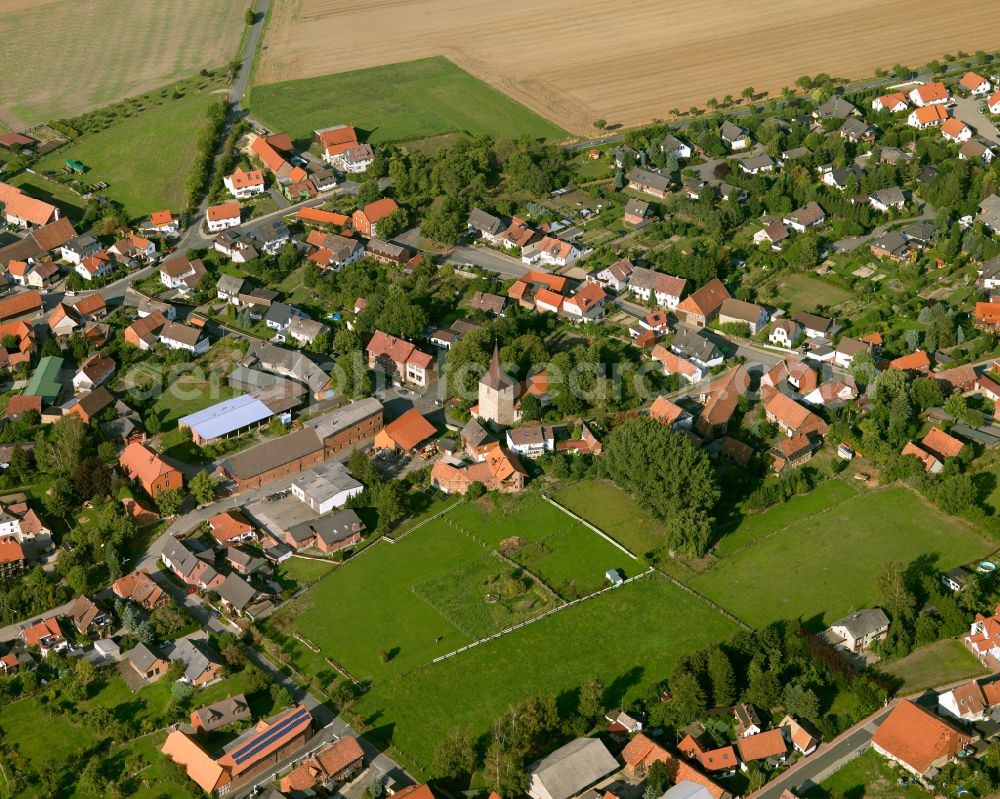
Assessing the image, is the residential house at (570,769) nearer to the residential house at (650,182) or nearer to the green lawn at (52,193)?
the residential house at (650,182)

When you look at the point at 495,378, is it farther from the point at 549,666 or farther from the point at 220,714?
the point at 220,714

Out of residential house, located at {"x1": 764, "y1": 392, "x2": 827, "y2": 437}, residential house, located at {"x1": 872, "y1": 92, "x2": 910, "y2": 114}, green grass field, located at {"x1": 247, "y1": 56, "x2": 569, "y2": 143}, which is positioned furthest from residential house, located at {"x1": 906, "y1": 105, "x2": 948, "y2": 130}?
residential house, located at {"x1": 764, "y1": 392, "x2": 827, "y2": 437}

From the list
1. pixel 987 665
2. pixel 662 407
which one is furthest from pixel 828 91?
pixel 987 665

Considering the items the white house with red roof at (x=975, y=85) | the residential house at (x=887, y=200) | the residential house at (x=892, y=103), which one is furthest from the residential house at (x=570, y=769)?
the white house with red roof at (x=975, y=85)

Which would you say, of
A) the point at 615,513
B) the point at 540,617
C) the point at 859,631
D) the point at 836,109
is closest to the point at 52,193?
the point at 615,513

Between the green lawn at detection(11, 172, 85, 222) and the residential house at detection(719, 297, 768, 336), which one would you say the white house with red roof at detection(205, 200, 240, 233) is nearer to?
the green lawn at detection(11, 172, 85, 222)
